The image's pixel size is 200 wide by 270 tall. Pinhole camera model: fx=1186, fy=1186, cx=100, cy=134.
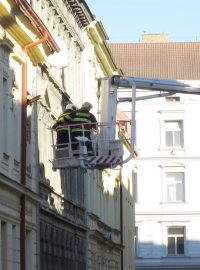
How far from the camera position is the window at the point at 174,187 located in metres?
70.4

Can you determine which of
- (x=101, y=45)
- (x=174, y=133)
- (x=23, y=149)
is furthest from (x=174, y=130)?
(x=23, y=149)

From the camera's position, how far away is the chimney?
8044 cm

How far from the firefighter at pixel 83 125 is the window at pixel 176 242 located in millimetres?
43373

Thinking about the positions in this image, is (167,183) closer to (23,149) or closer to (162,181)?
(162,181)

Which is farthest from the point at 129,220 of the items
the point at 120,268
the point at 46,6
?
the point at 46,6

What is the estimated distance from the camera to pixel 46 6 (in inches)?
1378

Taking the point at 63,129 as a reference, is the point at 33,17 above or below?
above

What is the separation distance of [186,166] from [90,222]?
27337 millimetres

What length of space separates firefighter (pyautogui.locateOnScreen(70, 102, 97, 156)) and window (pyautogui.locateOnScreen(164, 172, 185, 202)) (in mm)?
43194

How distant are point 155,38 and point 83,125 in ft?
181

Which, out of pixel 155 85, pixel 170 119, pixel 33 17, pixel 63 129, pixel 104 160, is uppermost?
pixel 170 119

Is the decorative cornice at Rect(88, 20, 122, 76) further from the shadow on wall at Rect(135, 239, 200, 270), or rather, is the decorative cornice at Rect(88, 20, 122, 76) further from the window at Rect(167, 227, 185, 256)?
the window at Rect(167, 227, 185, 256)

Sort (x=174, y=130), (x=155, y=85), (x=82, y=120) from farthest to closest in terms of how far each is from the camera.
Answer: (x=174, y=130)
(x=155, y=85)
(x=82, y=120)

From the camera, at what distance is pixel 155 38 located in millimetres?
81688
